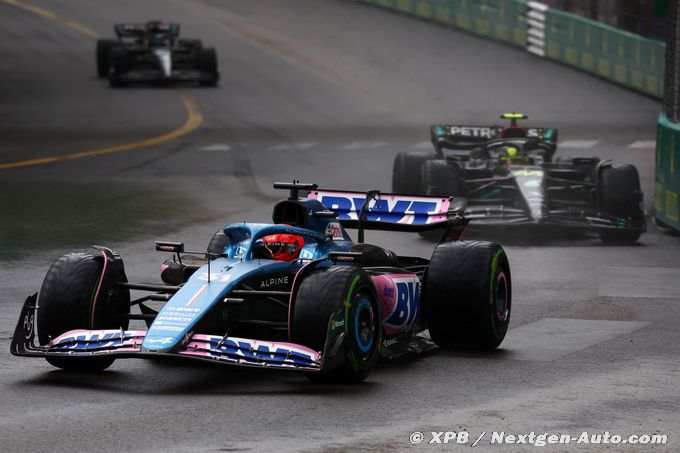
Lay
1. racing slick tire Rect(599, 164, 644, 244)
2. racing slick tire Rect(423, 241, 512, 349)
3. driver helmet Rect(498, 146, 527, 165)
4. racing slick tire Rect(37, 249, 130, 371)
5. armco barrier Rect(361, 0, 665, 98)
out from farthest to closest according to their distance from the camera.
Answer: armco barrier Rect(361, 0, 665, 98) → driver helmet Rect(498, 146, 527, 165) → racing slick tire Rect(599, 164, 644, 244) → racing slick tire Rect(423, 241, 512, 349) → racing slick tire Rect(37, 249, 130, 371)

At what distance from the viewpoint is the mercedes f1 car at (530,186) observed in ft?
64.3

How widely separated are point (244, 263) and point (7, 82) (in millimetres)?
29903

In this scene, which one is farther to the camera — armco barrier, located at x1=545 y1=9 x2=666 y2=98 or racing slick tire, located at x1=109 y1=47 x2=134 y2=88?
armco barrier, located at x1=545 y1=9 x2=666 y2=98

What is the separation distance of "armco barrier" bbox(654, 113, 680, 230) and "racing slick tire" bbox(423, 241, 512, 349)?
9.25 m

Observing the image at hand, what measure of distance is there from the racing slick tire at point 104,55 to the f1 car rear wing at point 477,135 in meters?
18.4

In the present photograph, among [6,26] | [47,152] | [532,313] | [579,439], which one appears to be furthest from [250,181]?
[6,26]

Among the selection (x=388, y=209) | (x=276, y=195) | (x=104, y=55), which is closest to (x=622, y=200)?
(x=276, y=195)

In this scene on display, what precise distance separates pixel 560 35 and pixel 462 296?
104 feet

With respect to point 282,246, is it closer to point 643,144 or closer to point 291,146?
point 291,146

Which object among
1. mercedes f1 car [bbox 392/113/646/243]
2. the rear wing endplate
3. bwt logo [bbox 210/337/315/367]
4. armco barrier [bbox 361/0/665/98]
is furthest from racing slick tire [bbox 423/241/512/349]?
armco barrier [bbox 361/0/665/98]

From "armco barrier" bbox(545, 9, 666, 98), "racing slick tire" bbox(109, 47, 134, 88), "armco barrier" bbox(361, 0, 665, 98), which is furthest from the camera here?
"armco barrier" bbox(361, 0, 665, 98)

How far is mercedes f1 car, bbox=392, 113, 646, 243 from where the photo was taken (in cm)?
1959

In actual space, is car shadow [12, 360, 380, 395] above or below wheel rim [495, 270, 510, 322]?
below

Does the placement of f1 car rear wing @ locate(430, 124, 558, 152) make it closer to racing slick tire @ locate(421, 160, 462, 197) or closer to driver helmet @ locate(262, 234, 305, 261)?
racing slick tire @ locate(421, 160, 462, 197)
